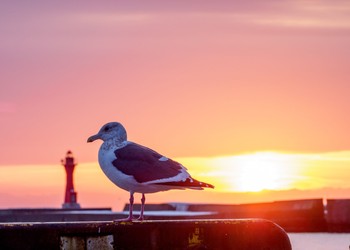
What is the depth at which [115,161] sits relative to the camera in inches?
416

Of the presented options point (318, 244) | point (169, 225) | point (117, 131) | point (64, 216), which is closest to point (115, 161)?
point (117, 131)

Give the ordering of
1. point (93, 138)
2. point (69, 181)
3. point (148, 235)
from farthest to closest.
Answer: point (69, 181) → point (93, 138) → point (148, 235)

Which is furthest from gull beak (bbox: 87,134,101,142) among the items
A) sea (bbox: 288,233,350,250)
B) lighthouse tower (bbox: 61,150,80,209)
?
lighthouse tower (bbox: 61,150,80,209)

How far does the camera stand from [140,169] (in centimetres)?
1051

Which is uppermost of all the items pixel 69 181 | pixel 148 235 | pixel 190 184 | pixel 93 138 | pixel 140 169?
pixel 69 181

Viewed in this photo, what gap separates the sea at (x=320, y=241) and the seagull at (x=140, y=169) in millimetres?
15237

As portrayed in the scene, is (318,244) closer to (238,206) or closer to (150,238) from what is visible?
(238,206)

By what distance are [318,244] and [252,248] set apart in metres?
18.7

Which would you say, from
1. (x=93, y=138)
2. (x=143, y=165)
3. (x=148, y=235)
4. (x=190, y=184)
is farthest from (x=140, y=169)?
(x=148, y=235)

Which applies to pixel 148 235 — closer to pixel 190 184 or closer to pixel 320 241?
pixel 190 184

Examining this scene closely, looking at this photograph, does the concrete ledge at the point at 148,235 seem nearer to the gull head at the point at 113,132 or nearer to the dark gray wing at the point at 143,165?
the dark gray wing at the point at 143,165

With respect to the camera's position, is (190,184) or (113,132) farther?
(113,132)

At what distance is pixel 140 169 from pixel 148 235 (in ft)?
6.11

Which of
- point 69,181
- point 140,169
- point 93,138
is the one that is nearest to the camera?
point 140,169
